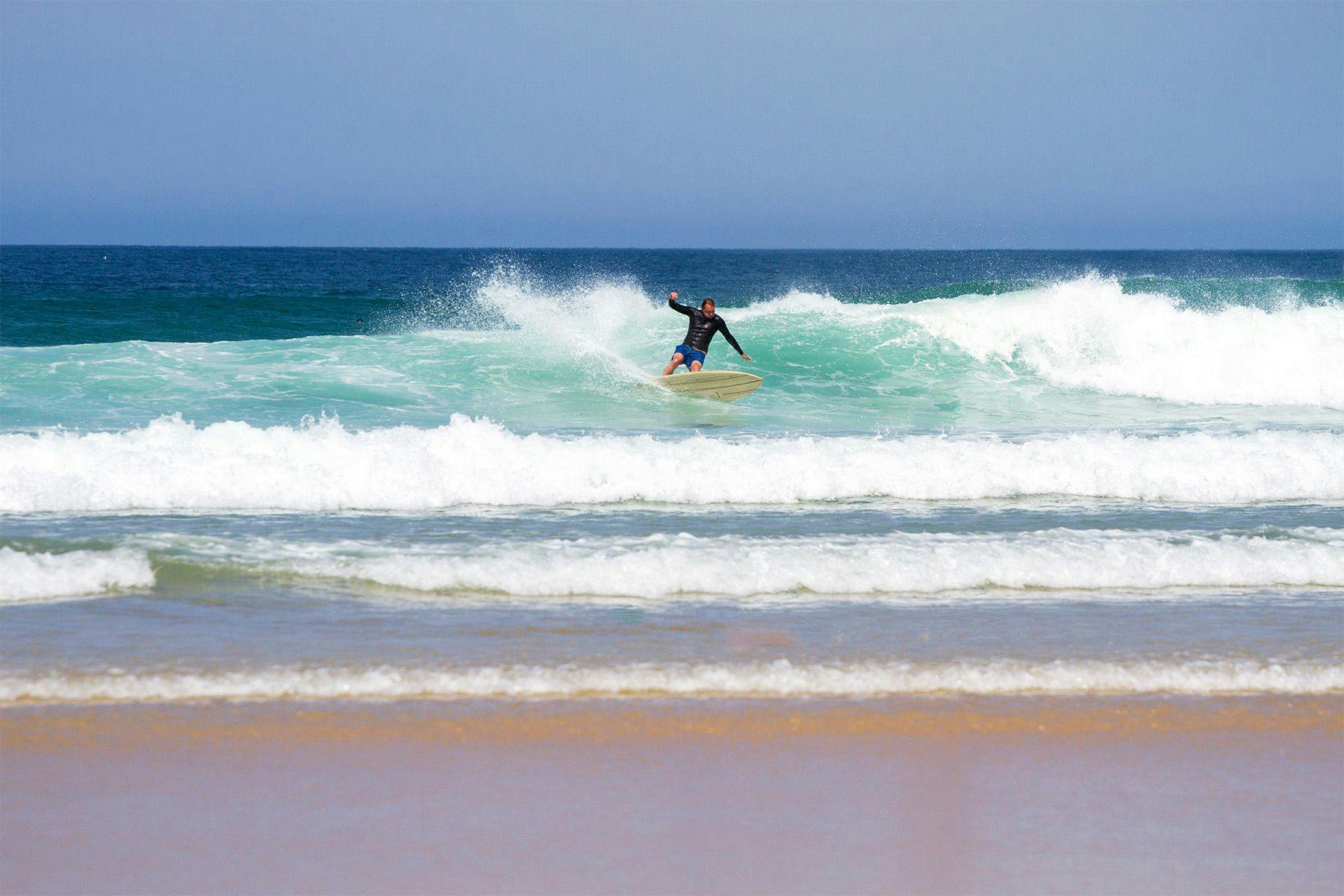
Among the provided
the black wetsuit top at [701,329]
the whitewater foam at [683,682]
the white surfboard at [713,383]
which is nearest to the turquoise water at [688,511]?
the whitewater foam at [683,682]

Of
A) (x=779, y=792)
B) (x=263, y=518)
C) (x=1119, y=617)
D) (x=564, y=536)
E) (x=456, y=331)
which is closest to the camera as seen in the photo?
(x=779, y=792)

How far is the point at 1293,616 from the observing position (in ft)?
→ 19.6

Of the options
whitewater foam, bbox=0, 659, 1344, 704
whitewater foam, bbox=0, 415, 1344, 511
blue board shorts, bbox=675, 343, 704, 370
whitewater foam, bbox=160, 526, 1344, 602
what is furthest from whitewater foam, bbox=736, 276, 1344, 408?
whitewater foam, bbox=0, 659, 1344, 704

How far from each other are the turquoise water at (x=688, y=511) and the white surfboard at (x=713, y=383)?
225 millimetres

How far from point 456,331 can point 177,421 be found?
361 inches

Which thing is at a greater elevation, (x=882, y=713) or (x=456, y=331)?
(x=456, y=331)

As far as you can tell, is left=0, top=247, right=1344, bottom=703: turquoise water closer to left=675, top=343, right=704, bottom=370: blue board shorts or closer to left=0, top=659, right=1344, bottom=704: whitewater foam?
left=0, top=659, right=1344, bottom=704: whitewater foam

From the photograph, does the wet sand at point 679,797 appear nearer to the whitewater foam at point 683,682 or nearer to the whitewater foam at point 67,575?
the whitewater foam at point 683,682

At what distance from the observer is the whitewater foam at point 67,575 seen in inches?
242

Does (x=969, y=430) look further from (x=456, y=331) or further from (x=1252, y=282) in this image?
(x=1252, y=282)

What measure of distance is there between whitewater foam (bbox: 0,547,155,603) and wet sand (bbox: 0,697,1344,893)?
175cm

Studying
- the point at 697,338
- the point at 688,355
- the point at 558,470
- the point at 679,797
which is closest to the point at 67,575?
the point at 558,470

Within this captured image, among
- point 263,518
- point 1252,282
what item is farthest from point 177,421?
point 1252,282

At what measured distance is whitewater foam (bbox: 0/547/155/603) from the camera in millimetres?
6141
